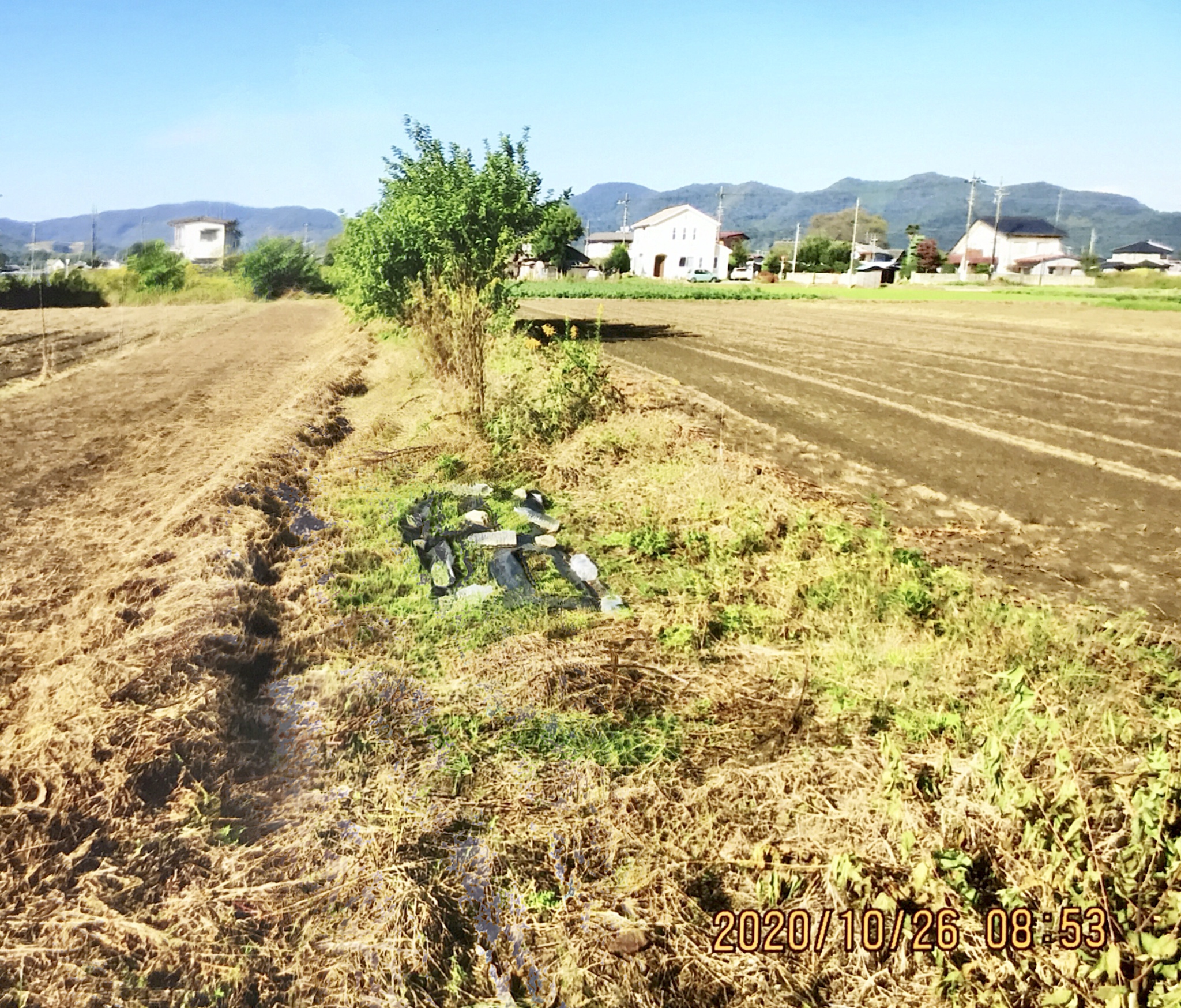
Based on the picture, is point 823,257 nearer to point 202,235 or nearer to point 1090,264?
point 1090,264

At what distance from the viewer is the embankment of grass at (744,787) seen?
9.05ft

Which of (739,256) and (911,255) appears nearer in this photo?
(911,255)

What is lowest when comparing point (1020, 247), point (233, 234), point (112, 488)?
point (112, 488)

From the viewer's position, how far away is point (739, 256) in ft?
331

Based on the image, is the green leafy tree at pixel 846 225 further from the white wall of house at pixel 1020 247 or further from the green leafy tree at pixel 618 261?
the green leafy tree at pixel 618 261

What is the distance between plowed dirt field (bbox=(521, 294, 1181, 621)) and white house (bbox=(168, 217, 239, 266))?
3603 inches

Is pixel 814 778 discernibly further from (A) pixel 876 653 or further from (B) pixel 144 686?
(B) pixel 144 686

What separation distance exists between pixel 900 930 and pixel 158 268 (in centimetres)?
5873

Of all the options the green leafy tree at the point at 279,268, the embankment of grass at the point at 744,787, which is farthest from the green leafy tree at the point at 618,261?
the embankment of grass at the point at 744,787

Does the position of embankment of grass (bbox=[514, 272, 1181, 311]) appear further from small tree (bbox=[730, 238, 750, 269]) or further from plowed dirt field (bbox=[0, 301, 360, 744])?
small tree (bbox=[730, 238, 750, 269])

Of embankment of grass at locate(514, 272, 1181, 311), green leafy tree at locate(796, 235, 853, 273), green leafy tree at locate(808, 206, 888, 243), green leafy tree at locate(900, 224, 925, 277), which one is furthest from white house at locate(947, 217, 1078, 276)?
embankment of grass at locate(514, 272, 1181, 311)

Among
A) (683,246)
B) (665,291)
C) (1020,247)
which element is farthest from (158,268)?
(1020,247)

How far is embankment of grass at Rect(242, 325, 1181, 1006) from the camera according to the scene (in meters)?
2.76

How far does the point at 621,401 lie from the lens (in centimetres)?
1159
